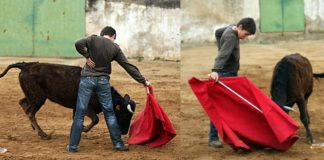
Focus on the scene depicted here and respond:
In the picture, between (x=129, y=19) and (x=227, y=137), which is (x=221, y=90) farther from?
(x=129, y=19)

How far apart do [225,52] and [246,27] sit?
38 centimetres

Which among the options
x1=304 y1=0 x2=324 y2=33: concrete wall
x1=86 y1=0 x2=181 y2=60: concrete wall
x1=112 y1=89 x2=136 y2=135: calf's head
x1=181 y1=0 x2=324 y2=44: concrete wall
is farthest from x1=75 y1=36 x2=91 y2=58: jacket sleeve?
x1=304 y1=0 x2=324 y2=33: concrete wall

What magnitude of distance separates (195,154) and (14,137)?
2.52 meters

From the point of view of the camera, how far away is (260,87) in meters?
11.7

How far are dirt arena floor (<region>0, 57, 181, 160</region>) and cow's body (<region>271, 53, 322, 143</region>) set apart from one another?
A: 1417 millimetres

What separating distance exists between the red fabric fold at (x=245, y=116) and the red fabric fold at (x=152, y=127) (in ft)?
2.02

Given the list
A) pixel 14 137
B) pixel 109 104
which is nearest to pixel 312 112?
pixel 109 104

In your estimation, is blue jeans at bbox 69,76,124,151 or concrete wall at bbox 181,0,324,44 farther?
concrete wall at bbox 181,0,324,44

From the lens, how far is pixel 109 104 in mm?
6961

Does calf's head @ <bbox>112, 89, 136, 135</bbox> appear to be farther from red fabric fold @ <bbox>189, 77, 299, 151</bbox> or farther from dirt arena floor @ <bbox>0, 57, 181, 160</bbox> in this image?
red fabric fold @ <bbox>189, 77, 299, 151</bbox>

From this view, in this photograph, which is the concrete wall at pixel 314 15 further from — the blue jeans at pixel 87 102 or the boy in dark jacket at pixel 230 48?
the blue jeans at pixel 87 102

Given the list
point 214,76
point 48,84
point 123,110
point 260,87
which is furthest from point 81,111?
point 260,87

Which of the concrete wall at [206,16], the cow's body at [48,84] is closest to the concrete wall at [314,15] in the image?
the concrete wall at [206,16]

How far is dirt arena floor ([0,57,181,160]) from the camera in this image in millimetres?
6805
